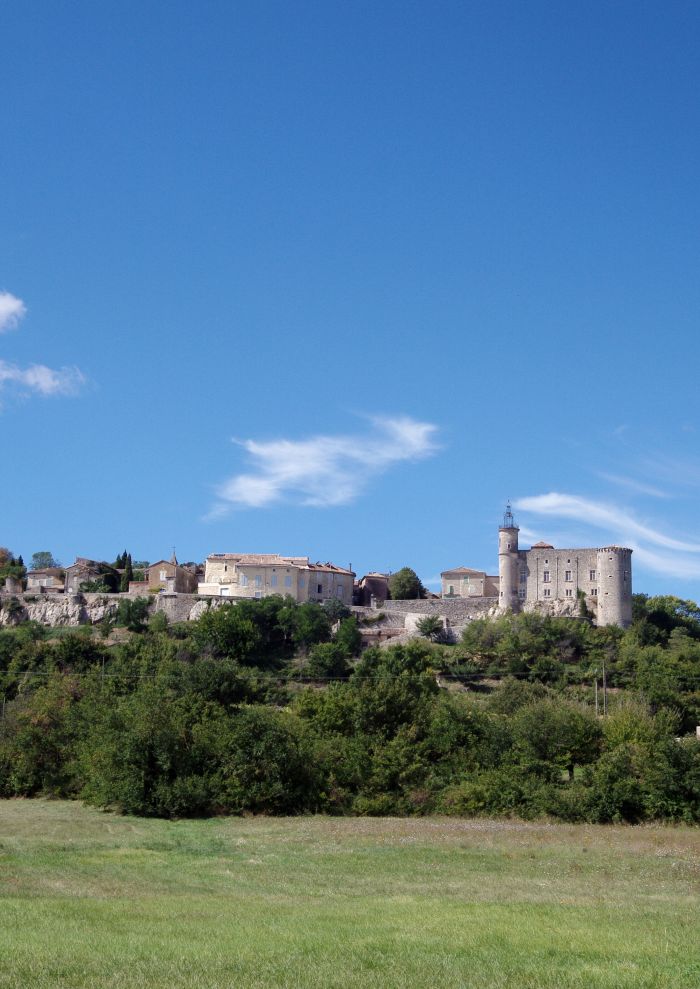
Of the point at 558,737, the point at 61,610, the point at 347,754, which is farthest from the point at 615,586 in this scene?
the point at 347,754

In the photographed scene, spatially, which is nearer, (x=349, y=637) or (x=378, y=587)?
(x=349, y=637)

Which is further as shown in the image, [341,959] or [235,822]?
[235,822]

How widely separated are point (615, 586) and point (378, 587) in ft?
83.2

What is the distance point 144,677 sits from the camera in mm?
57781

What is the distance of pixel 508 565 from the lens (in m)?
93.9

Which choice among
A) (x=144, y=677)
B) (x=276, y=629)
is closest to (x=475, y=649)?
(x=276, y=629)

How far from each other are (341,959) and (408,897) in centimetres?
511

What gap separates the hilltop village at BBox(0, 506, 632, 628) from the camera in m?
90.3

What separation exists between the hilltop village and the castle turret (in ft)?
0.30

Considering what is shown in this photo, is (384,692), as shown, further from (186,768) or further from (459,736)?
(186,768)

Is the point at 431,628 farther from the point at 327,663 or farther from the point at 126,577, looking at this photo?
the point at 126,577

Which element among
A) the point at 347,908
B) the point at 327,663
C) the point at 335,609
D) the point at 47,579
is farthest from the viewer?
the point at 47,579

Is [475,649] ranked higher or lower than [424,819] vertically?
higher

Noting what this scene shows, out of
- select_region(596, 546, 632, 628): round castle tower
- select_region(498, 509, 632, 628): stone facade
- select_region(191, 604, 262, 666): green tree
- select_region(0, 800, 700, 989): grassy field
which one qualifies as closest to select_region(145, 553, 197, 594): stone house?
select_region(191, 604, 262, 666): green tree
